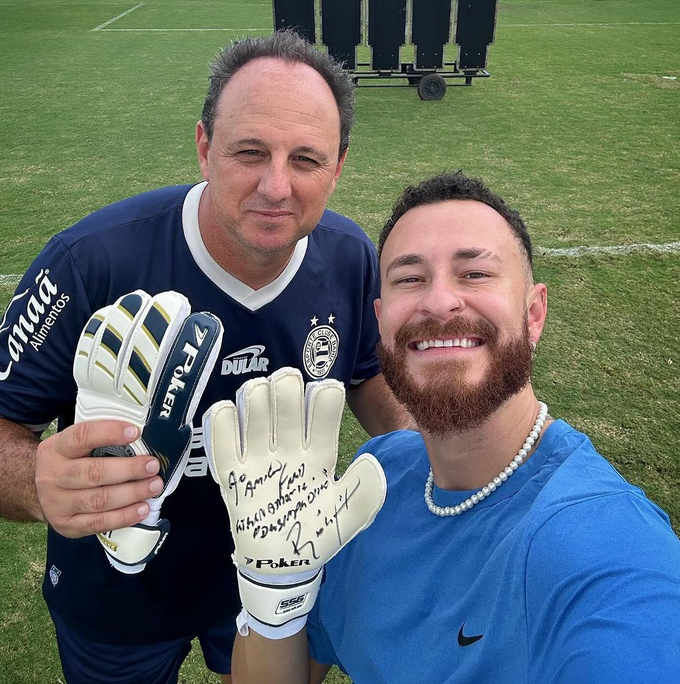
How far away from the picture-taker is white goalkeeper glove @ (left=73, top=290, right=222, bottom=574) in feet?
4.69

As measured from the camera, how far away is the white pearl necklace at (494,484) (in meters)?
1.46

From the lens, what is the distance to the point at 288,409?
4.99 feet

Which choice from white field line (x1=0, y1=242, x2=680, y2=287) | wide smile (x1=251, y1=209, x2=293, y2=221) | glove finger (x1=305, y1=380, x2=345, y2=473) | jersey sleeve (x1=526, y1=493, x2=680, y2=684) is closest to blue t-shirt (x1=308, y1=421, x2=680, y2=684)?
jersey sleeve (x1=526, y1=493, x2=680, y2=684)

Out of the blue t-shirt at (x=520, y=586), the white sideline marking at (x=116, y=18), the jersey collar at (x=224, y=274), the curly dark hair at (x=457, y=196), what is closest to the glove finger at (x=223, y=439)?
the blue t-shirt at (x=520, y=586)

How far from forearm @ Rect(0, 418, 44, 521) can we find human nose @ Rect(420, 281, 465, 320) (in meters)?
1.13

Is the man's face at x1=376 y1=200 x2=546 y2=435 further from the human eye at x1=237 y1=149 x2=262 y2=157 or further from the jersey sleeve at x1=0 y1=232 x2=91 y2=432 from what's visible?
the jersey sleeve at x1=0 y1=232 x2=91 y2=432

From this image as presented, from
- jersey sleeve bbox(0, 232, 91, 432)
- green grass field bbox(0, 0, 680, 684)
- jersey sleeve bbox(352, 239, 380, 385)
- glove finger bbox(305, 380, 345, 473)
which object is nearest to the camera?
glove finger bbox(305, 380, 345, 473)

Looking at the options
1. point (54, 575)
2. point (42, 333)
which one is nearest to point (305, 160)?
point (42, 333)

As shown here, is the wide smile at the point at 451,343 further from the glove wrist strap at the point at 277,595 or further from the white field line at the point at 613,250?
the white field line at the point at 613,250

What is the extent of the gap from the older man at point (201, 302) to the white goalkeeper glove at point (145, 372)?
73 millimetres

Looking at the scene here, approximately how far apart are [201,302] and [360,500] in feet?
2.58

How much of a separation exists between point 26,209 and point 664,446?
635 centimetres

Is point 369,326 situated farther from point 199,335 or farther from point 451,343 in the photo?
point 199,335

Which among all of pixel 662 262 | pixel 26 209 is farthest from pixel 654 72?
pixel 26 209
